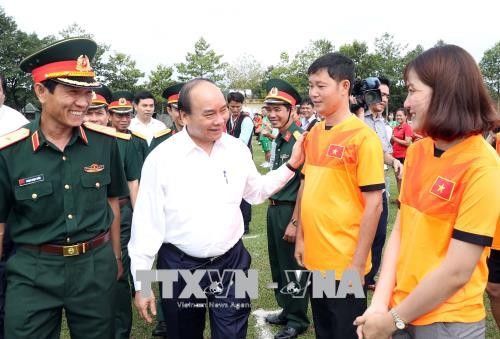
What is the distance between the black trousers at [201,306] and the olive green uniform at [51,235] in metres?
0.38

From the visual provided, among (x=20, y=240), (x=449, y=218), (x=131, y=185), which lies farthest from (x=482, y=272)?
(x=131, y=185)

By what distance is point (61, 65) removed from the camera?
241 cm

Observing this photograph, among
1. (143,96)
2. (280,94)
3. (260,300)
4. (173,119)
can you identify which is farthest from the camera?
(143,96)

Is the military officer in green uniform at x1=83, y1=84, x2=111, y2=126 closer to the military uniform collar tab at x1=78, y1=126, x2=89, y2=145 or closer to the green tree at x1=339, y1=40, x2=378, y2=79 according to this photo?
the military uniform collar tab at x1=78, y1=126, x2=89, y2=145

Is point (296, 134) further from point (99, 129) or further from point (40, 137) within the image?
point (40, 137)

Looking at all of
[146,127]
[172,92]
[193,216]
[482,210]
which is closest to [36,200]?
[193,216]

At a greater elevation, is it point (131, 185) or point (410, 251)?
point (410, 251)

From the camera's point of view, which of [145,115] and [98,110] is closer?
[98,110]

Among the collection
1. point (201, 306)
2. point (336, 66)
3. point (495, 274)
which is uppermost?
point (336, 66)

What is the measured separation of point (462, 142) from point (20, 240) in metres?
2.30

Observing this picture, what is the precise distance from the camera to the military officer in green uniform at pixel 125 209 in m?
3.65

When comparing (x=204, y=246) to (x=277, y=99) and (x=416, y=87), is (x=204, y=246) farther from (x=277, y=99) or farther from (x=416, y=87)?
(x=277, y=99)

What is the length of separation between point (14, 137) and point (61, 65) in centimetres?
49

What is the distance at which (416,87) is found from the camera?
5.53 ft
